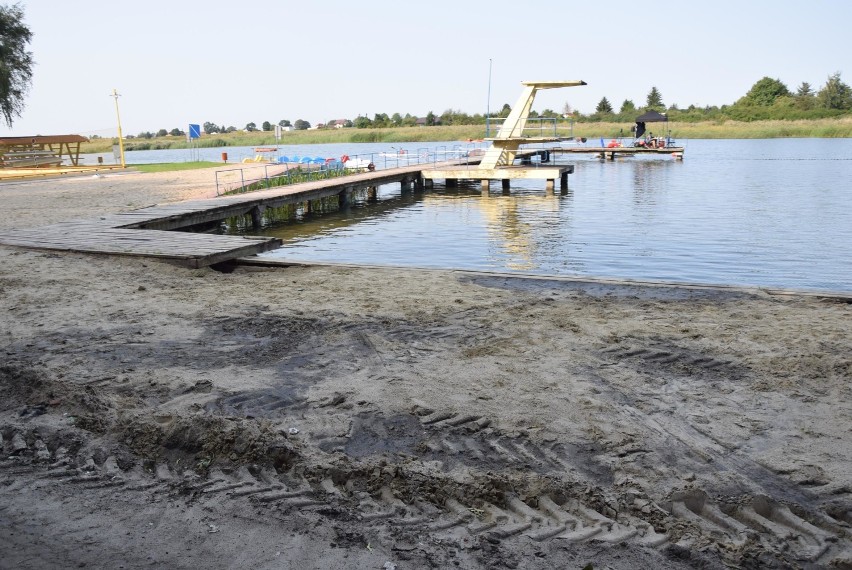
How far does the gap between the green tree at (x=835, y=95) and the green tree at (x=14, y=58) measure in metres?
79.1

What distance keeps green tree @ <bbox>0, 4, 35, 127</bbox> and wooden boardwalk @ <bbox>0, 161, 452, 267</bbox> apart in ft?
84.1

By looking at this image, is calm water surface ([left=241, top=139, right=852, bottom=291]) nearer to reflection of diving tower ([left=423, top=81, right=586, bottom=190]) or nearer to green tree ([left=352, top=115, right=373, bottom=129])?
reflection of diving tower ([left=423, top=81, right=586, bottom=190])

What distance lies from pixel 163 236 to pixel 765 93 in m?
101

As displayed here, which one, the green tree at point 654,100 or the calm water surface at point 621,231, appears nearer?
the calm water surface at point 621,231

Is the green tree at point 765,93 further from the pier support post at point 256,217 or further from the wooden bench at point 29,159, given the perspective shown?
the pier support post at point 256,217

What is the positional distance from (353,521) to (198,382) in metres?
2.22

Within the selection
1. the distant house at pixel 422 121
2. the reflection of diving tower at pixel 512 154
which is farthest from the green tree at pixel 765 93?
the reflection of diving tower at pixel 512 154

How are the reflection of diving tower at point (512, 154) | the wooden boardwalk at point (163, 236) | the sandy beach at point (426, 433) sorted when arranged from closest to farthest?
the sandy beach at point (426, 433) → the wooden boardwalk at point (163, 236) → the reflection of diving tower at point (512, 154)

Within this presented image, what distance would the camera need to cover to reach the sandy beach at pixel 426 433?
3.17 meters

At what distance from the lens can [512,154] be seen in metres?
28.3

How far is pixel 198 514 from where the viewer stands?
11.1 ft

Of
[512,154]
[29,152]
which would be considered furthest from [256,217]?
[29,152]

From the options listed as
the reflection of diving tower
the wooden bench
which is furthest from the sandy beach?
the wooden bench

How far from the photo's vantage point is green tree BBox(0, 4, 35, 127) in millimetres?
36656
